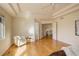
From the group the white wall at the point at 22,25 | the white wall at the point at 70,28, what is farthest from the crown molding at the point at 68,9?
the white wall at the point at 22,25

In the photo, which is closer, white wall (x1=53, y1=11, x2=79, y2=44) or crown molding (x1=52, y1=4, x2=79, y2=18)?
crown molding (x1=52, y1=4, x2=79, y2=18)

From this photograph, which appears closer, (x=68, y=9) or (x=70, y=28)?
(x=68, y=9)

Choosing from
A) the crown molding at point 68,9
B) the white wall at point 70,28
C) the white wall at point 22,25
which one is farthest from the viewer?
the white wall at point 70,28

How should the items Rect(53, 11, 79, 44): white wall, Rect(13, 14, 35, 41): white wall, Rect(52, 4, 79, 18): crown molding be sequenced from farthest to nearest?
Rect(53, 11, 79, 44): white wall
Rect(52, 4, 79, 18): crown molding
Rect(13, 14, 35, 41): white wall

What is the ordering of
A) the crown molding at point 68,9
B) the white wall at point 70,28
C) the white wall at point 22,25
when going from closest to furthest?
the white wall at point 22,25, the crown molding at point 68,9, the white wall at point 70,28

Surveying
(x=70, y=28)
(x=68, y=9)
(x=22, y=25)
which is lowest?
(x=70, y=28)

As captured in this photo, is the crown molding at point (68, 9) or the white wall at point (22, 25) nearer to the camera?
the white wall at point (22, 25)

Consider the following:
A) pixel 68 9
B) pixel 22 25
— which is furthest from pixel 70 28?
pixel 22 25

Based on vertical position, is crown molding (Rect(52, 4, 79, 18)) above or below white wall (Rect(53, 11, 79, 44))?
above

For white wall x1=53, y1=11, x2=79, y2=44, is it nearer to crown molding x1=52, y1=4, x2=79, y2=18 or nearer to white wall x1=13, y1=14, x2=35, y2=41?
crown molding x1=52, y1=4, x2=79, y2=18

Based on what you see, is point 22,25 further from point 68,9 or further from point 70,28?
point 70,28

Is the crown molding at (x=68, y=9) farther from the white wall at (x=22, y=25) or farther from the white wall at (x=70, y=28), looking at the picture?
the white wall at (x=22, y=25)

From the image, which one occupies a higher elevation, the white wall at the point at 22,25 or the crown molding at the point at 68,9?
the crown molding at the point at 68,9

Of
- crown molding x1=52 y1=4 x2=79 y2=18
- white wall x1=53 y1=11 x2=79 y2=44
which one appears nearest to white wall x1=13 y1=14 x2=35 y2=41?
crown molding x1=52 y1=4 x2=79 y2=18
